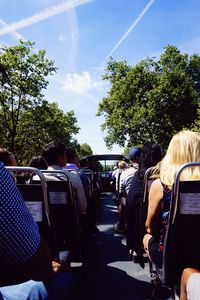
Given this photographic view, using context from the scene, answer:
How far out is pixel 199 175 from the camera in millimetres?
2764

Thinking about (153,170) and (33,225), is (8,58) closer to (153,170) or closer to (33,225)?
(153,170)

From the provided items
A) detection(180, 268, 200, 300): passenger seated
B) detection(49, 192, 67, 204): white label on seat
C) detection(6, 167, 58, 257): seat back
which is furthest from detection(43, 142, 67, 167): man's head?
detection(180, 268, 200, 300): passenger seated

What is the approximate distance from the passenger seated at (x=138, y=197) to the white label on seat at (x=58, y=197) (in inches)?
44.1

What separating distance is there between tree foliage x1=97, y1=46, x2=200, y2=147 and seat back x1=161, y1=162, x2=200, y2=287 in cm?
3539

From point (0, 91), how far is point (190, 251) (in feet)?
87.6

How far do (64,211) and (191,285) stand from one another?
2.03 meters

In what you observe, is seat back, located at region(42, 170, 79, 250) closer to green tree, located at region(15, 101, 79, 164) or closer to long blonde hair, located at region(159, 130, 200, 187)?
A: long blonde hair, located at region(159, 130, 200, 187)

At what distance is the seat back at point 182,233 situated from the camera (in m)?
2.50

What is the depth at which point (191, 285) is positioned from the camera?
2037 mm

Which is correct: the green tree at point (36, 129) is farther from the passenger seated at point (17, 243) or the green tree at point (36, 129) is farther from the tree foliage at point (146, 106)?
the passenger seated at point (17, 243)

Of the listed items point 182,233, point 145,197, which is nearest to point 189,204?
point 182,233

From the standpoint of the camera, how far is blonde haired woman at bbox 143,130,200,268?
288 cm

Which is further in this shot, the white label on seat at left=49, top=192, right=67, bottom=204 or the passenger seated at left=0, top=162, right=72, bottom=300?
the white label on seat at left=49, top=192, right=67, bottom=204

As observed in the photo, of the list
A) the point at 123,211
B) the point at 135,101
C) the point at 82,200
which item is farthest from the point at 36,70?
the point at 82,200
